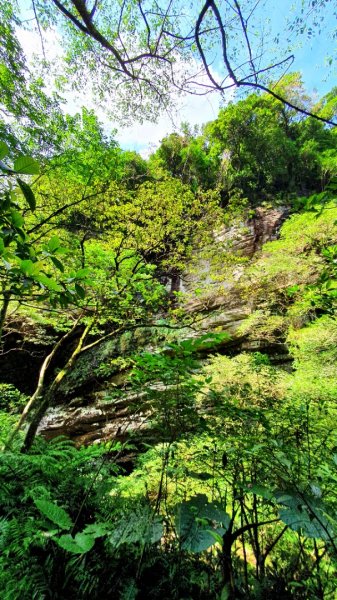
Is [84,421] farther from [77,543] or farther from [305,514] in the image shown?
[305,514]

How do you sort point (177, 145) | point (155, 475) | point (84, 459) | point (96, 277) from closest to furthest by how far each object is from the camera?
point (84, 459) < point (155, 475) < point (96, 277) < point (177, 145)

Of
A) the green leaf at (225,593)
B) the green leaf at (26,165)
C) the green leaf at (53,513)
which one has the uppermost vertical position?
the green leaf at (26,165)

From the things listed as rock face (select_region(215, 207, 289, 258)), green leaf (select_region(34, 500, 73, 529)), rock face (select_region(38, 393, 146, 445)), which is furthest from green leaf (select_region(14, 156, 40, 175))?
rock face (select_region(215, 207, 289, 258))

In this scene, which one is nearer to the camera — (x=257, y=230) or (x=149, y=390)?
(x=149, y=390)

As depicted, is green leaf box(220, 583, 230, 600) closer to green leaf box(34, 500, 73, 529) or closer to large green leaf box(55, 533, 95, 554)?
large green leaf box(55, 533, 95, 554)

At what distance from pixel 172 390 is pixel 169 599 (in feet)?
2.89

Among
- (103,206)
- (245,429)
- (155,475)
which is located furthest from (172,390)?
(103,206)

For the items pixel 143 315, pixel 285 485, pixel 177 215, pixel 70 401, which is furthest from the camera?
pixel 70 401

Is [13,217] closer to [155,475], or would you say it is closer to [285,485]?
[285,485]

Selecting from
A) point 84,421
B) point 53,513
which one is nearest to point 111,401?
point 84,421

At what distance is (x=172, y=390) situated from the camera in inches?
60.5

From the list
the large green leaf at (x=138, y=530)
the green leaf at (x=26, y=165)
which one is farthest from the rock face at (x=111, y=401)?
the green leaf at (x=26, y=165)

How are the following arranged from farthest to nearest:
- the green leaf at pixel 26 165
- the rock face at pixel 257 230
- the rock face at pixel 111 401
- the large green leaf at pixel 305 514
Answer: the rock face at pixel 257 230
the rock face at pixel 111 401
the large green leaf at pixel 305 514
the green leaf at pixel 26 165

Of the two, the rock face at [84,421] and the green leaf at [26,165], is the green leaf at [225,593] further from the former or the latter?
the rock face at [84,421]
